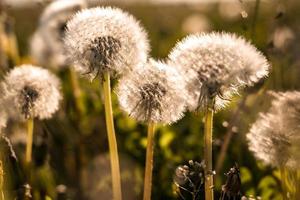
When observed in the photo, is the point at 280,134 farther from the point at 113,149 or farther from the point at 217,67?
the point at 113,149

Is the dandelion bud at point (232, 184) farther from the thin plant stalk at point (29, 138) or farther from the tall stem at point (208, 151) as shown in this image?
the thin plant stalk at point (29, 138)

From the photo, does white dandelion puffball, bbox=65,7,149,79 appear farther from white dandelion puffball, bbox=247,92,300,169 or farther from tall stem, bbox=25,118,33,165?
white dandelion puffball, bbox=247,92,300,169

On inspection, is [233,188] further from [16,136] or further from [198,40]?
[16,136]

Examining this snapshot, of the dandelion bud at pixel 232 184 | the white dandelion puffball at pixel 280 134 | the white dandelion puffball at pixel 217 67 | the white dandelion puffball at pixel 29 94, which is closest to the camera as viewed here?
the white dandelion puffball at pixel 217 67

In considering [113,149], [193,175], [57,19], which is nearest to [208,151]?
[193,175]

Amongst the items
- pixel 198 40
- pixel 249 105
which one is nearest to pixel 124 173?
pixel 249 105

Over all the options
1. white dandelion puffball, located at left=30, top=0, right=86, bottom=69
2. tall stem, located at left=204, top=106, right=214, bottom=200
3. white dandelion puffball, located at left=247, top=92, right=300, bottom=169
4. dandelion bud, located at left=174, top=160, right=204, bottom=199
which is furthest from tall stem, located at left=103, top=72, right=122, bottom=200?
white dandelion puffball, located at left=30, top=0, right=86, bottom=69

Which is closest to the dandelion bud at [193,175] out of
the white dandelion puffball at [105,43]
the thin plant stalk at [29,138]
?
the white dandelion puffball at [105,43]

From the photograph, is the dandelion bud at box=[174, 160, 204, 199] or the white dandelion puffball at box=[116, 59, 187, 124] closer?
the dandelion bud at box=[174, 160, 204, 199]
